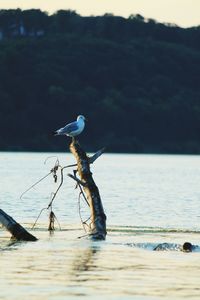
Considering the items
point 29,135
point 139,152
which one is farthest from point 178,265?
point 139,152

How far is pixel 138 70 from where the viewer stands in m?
171

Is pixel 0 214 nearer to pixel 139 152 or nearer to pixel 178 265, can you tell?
pixel 178 265

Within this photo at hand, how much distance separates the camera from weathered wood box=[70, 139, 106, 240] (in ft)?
90.4

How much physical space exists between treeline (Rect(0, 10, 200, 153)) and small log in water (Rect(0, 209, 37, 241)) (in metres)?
114

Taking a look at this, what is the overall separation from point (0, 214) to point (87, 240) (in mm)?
2513

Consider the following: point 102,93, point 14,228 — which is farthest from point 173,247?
point 102,93

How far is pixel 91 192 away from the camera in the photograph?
28.0 m

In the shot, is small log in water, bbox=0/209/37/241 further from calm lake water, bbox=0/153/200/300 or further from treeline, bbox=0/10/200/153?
treeline, bbox=0/10/200/153

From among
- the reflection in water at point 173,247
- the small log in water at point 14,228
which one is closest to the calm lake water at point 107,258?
the reflection in water at point 173,247

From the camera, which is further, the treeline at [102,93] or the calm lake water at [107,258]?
the treeline at [102,93]

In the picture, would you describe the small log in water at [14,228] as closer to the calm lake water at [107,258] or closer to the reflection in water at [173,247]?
the calm lake water at [107,258]

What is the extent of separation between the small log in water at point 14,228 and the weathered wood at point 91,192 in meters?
1.49

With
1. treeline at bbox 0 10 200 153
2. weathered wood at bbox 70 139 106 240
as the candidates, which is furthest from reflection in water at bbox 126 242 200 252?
treeline at bbox 0 10 200 153

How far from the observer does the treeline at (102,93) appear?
487ft
